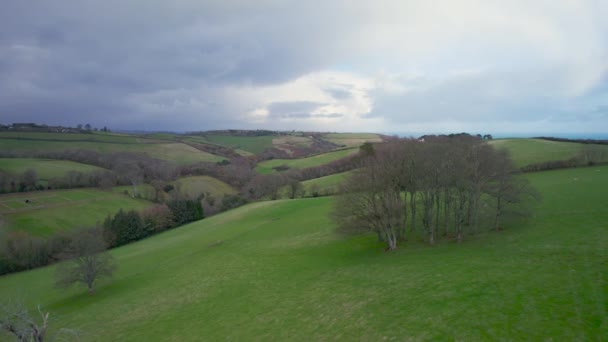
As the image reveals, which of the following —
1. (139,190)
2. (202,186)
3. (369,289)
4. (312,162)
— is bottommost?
(139,190)

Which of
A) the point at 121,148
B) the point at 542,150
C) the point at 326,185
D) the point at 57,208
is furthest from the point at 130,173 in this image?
the point at 542,150

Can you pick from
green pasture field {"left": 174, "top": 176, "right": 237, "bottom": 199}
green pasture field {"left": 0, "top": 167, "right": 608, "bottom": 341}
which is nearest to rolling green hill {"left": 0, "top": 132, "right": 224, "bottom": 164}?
green pasture field {"left": 174, "top": 176, "right": 237, "bottom": 199}

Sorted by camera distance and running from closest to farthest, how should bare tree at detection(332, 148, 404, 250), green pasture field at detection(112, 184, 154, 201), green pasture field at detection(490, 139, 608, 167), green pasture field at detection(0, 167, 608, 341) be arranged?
green pasture field at detection(0, 167, 608, 341), bare tree at detection(332, 148, 404, 250), green pasture field at detection(490, 139, 608, 167), green pasture field at detection(112, 184, 154, 201)

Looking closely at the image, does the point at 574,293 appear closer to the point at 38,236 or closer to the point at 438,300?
the point at 438,300

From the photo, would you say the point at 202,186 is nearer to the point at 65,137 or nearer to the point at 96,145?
the point at 96,145

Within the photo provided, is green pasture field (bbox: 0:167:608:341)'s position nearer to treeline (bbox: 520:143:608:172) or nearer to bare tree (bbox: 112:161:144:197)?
treeline (bbox: 520:143:608:172)

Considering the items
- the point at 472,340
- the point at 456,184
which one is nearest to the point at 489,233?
the point at 456,184

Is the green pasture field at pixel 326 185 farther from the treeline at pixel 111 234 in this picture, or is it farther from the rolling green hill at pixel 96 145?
the rolling green hill at pixel 96 145
